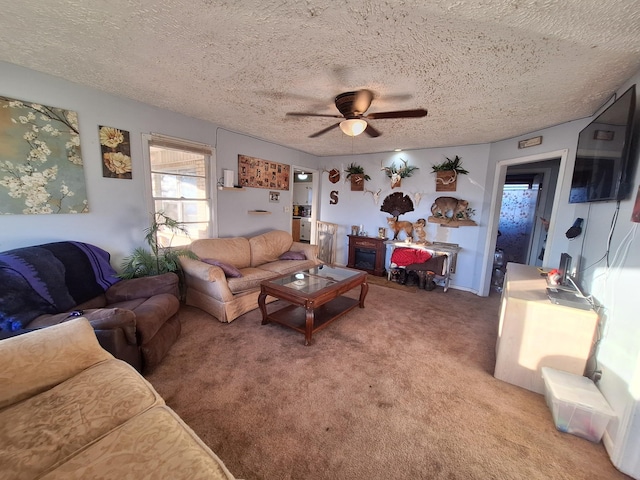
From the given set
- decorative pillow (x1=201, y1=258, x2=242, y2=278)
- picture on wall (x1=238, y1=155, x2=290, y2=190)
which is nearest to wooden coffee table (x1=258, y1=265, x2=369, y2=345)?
decorative pillow (x1=201, y1=258, x2=242, y2=278)

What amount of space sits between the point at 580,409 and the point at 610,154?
1739 millimetres

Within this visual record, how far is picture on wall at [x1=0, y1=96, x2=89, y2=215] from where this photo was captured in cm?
197

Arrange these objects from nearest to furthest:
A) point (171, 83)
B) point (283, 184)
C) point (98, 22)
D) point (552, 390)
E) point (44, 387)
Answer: point (44, 387), point (98, 22), point (552, 390), point (171, 83), point (283, 184)

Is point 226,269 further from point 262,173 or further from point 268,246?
point 262,173

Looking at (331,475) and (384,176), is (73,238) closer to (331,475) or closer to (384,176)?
(331,475)

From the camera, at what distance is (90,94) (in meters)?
2.34

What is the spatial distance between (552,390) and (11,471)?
259 cm

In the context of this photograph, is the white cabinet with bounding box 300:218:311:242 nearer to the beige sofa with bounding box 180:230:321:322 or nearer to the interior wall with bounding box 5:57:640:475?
the interior wall with bounding box 5:57:640:475

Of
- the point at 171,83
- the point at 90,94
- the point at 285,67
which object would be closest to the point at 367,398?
the point at 285,67

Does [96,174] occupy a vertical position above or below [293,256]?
above

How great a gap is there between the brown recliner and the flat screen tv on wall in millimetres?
3454

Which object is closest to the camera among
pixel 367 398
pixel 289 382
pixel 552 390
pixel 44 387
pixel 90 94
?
pixel 44 387

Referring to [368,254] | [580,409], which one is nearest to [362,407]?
[580,409]

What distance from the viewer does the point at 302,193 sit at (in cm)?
739
